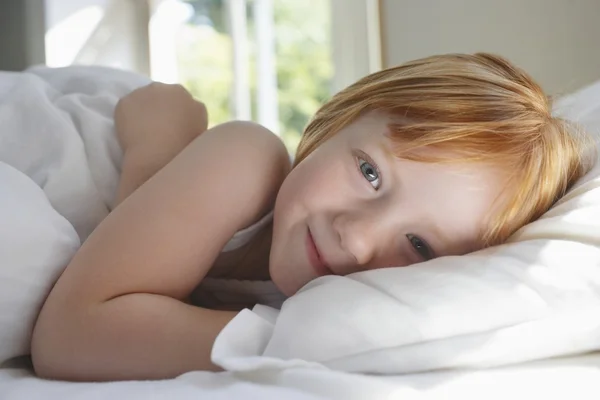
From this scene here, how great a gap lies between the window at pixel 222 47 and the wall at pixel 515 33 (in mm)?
585

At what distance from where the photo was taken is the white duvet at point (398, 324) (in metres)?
0.44

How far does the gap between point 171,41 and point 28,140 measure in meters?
2.37

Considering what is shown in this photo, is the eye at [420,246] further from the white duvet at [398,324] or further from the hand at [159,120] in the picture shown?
the hand at [159,120]

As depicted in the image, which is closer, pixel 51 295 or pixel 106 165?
pixel 51 295

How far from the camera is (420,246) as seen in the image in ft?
2.16

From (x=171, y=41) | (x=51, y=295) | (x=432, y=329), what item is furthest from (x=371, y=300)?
(x=171, y=41)

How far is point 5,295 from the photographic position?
1.87 feet

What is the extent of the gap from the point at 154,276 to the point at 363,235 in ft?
0.65

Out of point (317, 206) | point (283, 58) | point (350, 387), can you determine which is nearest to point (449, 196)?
point (317, 206)

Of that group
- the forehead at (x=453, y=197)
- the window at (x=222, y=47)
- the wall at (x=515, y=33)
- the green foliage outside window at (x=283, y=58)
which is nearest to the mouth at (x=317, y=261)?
the forehead at (x=453, y=197)

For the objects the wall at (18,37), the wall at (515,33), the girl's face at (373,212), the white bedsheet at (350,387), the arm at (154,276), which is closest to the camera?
the white bedsheet at (350,387)

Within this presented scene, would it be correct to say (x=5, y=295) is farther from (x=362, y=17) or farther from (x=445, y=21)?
(x=362, y=17)

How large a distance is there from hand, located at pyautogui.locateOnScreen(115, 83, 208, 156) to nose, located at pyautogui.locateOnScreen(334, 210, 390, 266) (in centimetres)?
32

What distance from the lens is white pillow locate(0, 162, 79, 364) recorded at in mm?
575
